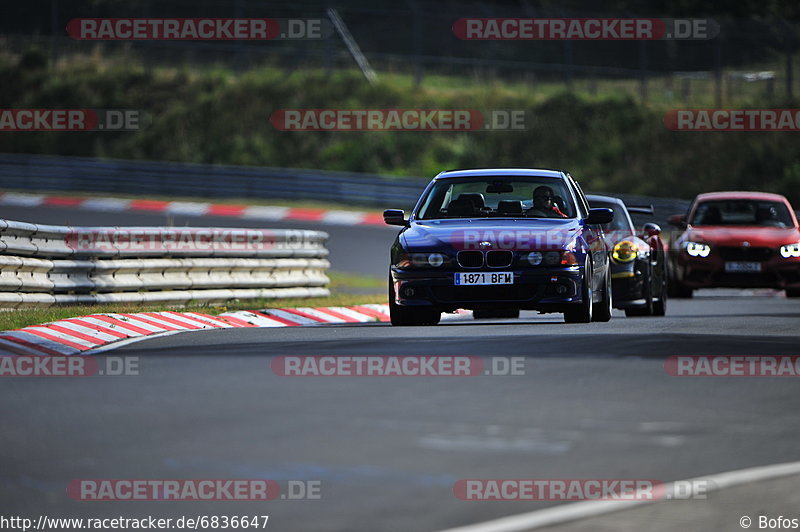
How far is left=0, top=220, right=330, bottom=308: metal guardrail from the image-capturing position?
15508 mm

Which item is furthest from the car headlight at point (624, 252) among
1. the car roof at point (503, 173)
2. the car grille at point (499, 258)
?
the car grille at point (499, 258)

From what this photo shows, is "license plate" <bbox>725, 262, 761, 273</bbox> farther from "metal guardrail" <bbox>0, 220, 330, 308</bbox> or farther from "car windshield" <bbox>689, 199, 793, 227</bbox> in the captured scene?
"metal guardrail" <bbox>0, 220, 330, 308</bbox>

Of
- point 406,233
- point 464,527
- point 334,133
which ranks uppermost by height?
point 334,133

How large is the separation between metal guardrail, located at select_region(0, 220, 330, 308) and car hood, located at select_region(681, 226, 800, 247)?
5.21 m

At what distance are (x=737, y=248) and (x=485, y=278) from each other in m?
8.20

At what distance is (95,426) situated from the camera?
816 cm

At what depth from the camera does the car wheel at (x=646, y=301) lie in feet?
58.8

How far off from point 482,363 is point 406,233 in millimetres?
3708

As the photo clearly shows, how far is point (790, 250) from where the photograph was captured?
21.4 meters

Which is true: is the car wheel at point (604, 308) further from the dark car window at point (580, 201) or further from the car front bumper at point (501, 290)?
the car front bumper at point (501, 290)

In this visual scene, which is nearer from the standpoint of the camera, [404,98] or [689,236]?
[689,236]

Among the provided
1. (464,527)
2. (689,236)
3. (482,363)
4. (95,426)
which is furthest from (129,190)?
(464,527)

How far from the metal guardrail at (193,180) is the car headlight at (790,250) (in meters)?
17.2

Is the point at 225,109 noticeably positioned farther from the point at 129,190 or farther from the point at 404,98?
the point at 129,190
